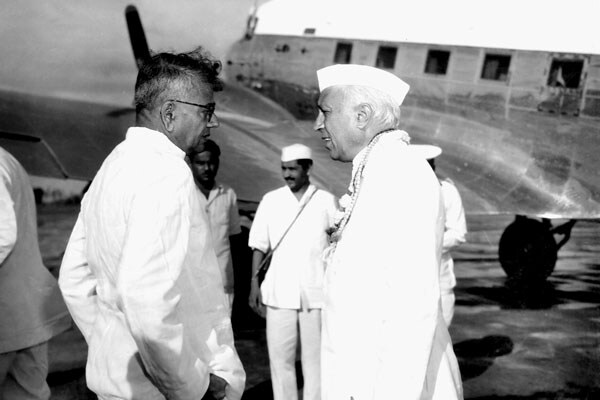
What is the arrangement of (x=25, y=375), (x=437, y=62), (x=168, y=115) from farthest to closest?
1. (x=437, y=62)
2. (x=25, y=375)
3. (x=168, y=115)

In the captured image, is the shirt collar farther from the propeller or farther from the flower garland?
the propeller

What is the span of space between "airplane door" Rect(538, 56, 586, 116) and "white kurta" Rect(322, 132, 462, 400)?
4.30m

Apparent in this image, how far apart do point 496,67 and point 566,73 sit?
581 millimetres

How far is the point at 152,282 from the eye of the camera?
1.63 meters

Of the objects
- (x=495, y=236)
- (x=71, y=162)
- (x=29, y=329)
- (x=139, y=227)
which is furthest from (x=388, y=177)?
(x=495, y=236)

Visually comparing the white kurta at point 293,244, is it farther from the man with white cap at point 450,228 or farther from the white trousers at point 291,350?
the man with white cap at point 450,228

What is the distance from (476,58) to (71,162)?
14.6 ft

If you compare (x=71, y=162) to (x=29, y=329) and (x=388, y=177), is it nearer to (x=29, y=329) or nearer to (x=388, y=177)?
(x=29, y=329)

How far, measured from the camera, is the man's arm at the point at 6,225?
254 cm

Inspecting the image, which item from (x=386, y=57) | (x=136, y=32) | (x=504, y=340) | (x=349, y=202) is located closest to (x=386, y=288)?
(x=349, y=202)

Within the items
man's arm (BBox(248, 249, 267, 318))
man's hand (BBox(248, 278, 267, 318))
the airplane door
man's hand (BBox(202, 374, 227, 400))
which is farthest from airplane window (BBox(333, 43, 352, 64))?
man's hand (BBox(202, 374, 227, 400))

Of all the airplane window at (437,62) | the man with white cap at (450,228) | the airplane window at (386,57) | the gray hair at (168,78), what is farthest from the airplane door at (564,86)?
the gray hair at (168,78)

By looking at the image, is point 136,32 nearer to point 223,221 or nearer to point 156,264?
point 223,221

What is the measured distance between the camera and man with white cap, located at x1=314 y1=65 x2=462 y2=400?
165cm
